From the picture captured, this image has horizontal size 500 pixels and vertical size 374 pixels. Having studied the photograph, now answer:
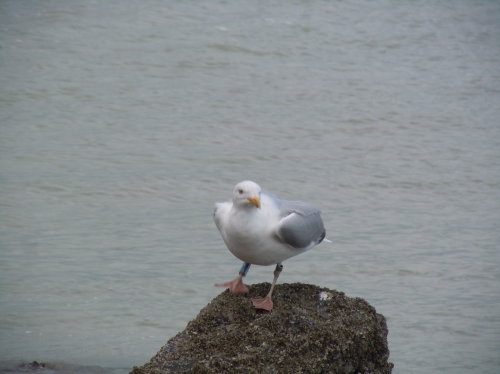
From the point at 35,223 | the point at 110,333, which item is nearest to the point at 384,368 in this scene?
the point at 110,333

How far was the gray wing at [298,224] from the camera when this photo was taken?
3.60m

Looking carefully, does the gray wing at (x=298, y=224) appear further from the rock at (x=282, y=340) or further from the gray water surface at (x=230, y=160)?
the gray water surface at (x=230, y=160)

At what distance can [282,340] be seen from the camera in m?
3.36

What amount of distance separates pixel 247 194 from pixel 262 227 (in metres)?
0.20

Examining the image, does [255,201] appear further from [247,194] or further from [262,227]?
[262,227]

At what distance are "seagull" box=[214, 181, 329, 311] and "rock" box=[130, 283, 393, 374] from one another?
114 millimetres

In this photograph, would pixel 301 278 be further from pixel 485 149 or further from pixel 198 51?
pixel 198 51

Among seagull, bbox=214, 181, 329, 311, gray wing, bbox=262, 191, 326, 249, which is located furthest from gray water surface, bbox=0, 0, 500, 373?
gray wing, bbox=262, 191, 326, 249

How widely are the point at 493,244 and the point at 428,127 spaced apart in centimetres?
317

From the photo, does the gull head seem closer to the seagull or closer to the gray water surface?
the seagull

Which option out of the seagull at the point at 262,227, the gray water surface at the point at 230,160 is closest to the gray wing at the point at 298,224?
the seagull at the point at 262,227

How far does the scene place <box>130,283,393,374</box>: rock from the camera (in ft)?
10.8

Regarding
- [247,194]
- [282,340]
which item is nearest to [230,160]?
[247,194]

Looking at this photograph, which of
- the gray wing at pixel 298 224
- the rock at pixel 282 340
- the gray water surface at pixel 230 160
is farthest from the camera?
the gray water surface at pixel 230 160
